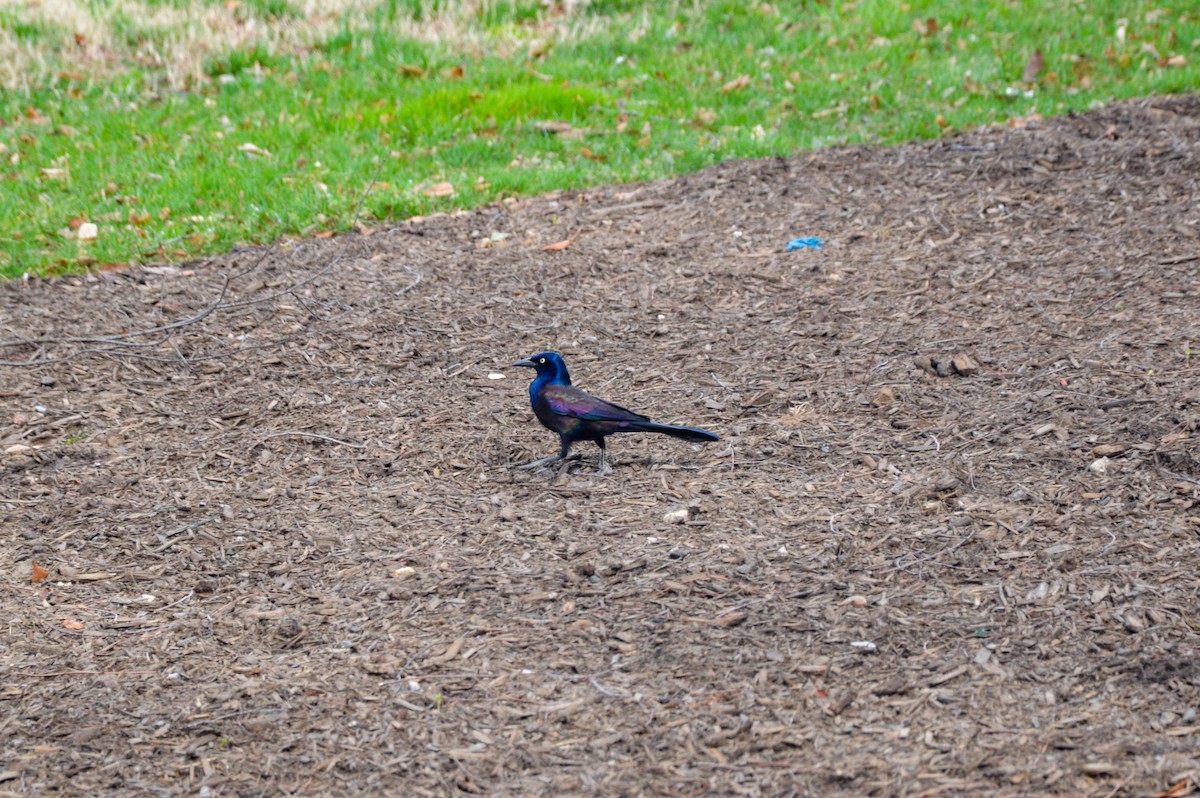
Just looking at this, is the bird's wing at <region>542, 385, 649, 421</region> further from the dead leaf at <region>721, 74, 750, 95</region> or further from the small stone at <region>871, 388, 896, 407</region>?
the dead leaf at <region>721, 74, 750, 95</region>

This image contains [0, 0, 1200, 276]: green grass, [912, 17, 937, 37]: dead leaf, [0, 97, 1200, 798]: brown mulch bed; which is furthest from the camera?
[912, 17, 937, 37]: dead leaf

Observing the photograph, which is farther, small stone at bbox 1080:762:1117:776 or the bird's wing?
the bird's wing

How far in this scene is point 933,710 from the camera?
344 centimetres

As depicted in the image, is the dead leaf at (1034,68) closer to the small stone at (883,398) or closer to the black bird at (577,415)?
the small stone at (883,398)

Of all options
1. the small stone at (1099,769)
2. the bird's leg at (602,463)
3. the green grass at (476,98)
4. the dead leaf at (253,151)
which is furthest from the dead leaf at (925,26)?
the small stone at (1099,769)

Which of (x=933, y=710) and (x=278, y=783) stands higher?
(x=933, y=710)

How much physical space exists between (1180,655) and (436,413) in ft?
10.9

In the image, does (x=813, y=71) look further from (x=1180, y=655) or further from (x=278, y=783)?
(x=278, y=783)

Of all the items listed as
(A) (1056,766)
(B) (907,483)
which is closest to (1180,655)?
(A) (1056,766)

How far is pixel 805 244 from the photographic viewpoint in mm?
7207

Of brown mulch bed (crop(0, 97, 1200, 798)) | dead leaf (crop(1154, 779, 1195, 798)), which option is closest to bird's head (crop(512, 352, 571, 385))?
brown mulch bed (crop(0, 97, 1200, 798))

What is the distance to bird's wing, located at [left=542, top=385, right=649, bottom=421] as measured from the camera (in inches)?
193

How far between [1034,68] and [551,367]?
6807 millimetres

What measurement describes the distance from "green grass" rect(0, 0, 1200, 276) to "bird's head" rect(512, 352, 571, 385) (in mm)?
3212
